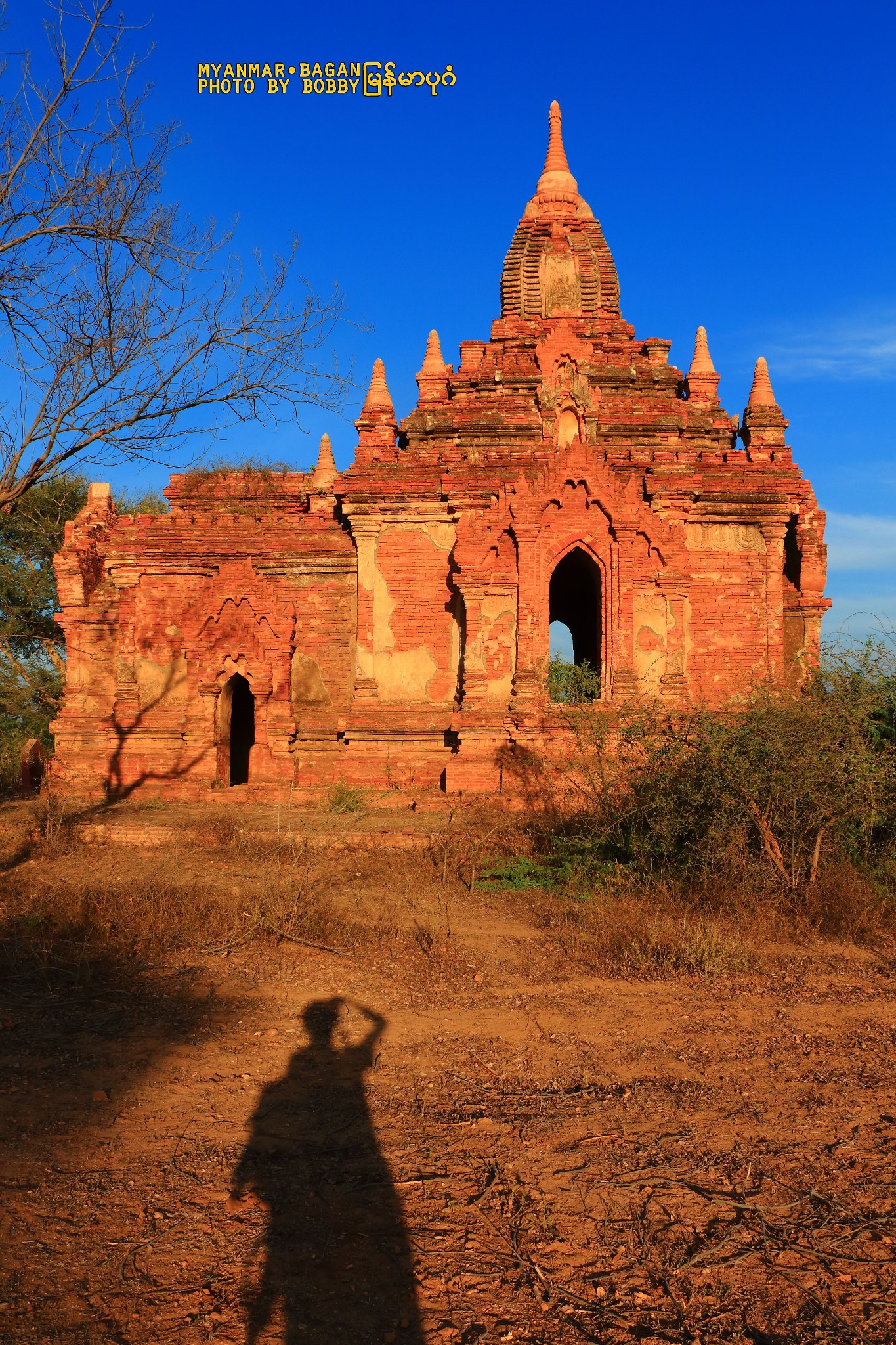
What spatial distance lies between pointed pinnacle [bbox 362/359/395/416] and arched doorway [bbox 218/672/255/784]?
4.93 meters

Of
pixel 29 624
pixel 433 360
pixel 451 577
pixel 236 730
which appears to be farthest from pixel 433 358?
pixel 29 624

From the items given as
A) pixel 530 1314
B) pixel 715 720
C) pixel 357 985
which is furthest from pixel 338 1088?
pixel 715 720

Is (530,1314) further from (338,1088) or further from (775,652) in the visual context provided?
(775,652)

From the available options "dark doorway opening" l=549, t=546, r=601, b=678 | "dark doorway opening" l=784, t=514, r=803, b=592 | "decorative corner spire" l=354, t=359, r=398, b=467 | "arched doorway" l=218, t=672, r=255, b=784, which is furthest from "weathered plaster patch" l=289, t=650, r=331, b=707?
"dark doorway opening" l=784, t=514, r=803, b=592

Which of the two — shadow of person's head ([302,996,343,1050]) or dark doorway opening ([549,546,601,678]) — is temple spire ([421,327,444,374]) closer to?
dark doorway opening ([549,546,601,678])

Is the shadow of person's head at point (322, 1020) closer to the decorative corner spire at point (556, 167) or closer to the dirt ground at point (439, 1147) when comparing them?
the dirt ground at point (439, 1147)

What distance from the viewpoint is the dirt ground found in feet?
9.32

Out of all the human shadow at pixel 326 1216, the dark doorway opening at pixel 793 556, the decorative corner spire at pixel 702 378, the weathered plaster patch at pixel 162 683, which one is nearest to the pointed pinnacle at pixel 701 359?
the decorative corner spire at pixel 702 378

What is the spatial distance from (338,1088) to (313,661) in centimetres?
981

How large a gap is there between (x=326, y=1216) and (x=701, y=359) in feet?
47.7

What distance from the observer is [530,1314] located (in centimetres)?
279

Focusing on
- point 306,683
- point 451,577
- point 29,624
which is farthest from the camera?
point 29,624

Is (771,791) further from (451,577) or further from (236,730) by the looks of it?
(236,730)

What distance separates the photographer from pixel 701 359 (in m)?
14.9
